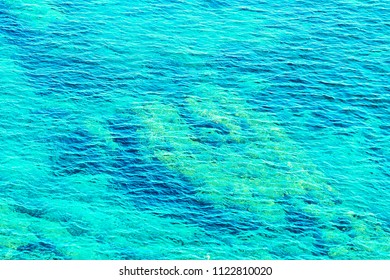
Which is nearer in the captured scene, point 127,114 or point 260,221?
point 260,221

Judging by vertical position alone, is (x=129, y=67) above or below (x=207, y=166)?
above

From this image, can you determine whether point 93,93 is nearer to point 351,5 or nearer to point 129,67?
point 129,67

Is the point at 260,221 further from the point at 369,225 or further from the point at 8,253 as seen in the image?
the point at 8,253
